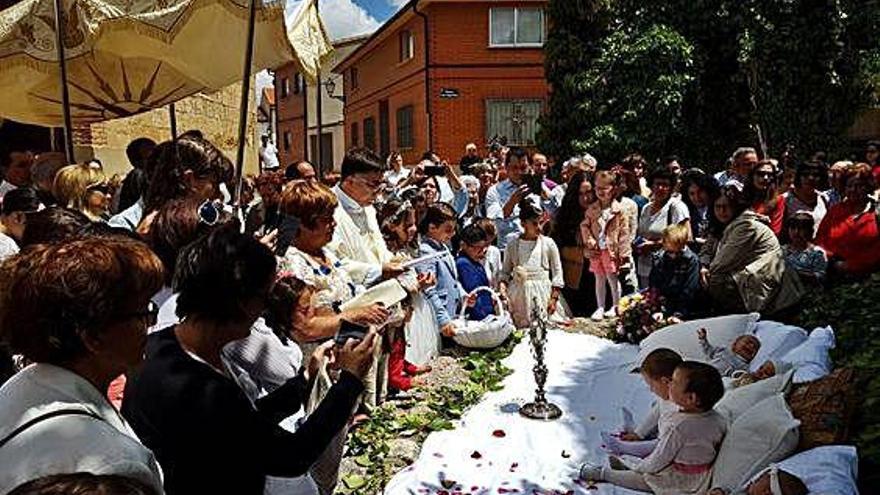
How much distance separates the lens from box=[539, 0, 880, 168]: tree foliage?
45.4ft

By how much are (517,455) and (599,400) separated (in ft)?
3.58

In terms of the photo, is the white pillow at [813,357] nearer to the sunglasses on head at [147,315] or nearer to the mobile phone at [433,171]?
the sunglasses on head at [147,315]

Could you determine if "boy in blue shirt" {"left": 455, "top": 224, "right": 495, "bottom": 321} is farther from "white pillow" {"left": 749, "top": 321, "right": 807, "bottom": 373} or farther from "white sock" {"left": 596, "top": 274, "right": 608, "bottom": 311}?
"white pillow" {"left": 749, "top": 321, "right": 807, "bottom": 373}

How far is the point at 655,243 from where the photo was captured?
720 centimetres

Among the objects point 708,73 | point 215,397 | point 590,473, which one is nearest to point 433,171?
point 590,473

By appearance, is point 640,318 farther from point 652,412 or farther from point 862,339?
point 652,412

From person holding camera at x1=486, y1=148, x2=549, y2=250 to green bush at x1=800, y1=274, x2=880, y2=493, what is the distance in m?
2.89

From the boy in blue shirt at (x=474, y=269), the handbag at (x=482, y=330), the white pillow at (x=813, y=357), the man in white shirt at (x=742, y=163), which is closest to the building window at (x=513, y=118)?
the man in white shirt at (x=742, y=163)

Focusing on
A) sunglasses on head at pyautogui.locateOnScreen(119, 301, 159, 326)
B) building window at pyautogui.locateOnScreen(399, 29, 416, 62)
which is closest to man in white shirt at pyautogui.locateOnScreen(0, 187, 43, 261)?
sunglasses on head at pyautogui.locateOnScreen(119, 301, 159, 326)

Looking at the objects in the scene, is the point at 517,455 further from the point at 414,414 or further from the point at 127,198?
the point at 127,198

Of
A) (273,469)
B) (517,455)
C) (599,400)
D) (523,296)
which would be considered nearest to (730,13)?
(523,296)

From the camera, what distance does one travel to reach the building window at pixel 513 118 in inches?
864

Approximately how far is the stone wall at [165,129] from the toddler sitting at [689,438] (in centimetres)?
532

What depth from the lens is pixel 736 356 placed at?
4.79 metres
